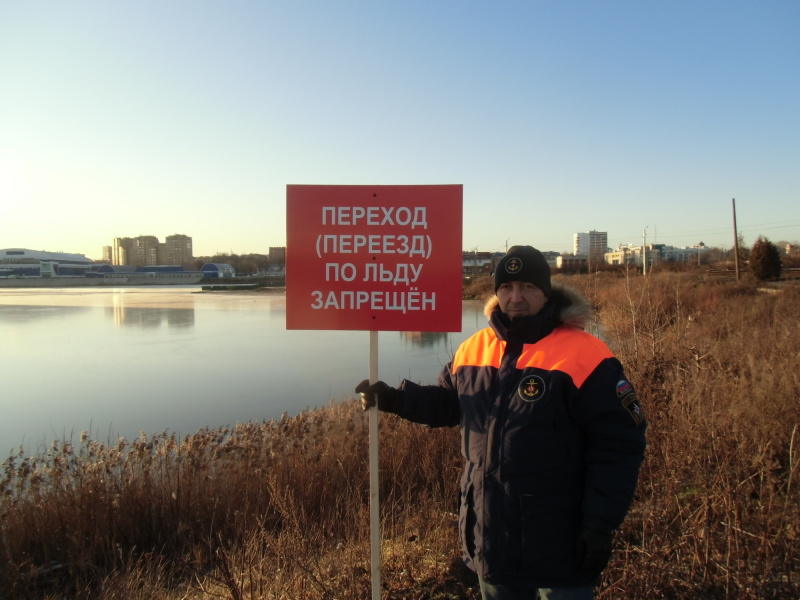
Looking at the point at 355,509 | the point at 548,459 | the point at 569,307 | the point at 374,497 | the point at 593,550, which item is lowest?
the point at 355,509

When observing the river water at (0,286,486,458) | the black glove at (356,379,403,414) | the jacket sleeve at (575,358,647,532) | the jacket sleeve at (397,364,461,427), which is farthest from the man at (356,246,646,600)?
the river water at (0,286,486,458)

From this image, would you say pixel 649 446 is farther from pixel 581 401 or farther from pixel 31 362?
pixel 31 362

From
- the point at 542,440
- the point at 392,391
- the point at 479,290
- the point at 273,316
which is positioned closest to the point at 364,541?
the point at 392,391

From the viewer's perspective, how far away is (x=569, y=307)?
2057mm

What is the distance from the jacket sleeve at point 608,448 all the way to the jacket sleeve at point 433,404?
2.14ft

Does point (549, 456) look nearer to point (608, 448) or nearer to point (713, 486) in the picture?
point (608, 448)

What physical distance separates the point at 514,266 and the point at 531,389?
0.51m

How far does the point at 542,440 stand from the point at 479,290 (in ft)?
97.3

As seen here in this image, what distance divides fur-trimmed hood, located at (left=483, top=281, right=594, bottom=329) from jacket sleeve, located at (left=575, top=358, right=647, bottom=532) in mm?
223

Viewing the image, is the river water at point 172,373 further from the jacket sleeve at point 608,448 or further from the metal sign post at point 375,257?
the jacket sleeve at point 608,448

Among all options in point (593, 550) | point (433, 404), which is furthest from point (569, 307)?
point (593, 550)

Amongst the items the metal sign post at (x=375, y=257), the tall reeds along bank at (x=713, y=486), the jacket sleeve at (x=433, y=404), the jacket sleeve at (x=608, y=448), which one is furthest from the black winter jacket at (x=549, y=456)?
the tall reeds along bank at (x=713, y=486)

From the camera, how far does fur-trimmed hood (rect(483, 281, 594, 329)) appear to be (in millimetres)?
2016

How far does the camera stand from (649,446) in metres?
4.05
